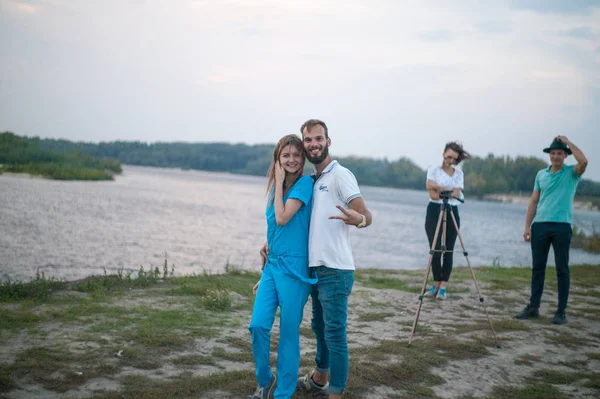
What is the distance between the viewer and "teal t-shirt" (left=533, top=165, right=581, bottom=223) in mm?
7324

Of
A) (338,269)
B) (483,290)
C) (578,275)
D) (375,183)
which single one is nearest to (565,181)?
(483,290)

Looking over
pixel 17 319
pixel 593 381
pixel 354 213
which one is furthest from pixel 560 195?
pixel 17 319

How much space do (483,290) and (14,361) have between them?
8.27m

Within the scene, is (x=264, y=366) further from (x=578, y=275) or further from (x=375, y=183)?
(x=375, y=183)

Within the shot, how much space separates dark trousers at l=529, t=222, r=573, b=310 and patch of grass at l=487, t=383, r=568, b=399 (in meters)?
2.91

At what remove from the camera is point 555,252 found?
24.4ft

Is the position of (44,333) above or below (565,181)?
below

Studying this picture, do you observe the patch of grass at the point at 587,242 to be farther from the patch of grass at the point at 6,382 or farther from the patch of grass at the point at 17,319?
the patch of grass at the point at 6,382

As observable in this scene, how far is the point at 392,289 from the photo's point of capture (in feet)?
32.1

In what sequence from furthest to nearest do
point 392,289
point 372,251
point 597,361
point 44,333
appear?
1. point 372,251
2. point 392,289
3. point 597,361
4. point 44,333

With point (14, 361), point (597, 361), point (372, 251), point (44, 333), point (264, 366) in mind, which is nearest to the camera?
point (264, 366)

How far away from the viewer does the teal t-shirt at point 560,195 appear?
24.0 feet

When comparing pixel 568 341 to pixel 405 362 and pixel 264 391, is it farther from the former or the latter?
pixel 264 391

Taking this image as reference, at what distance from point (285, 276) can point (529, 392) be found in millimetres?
2669
